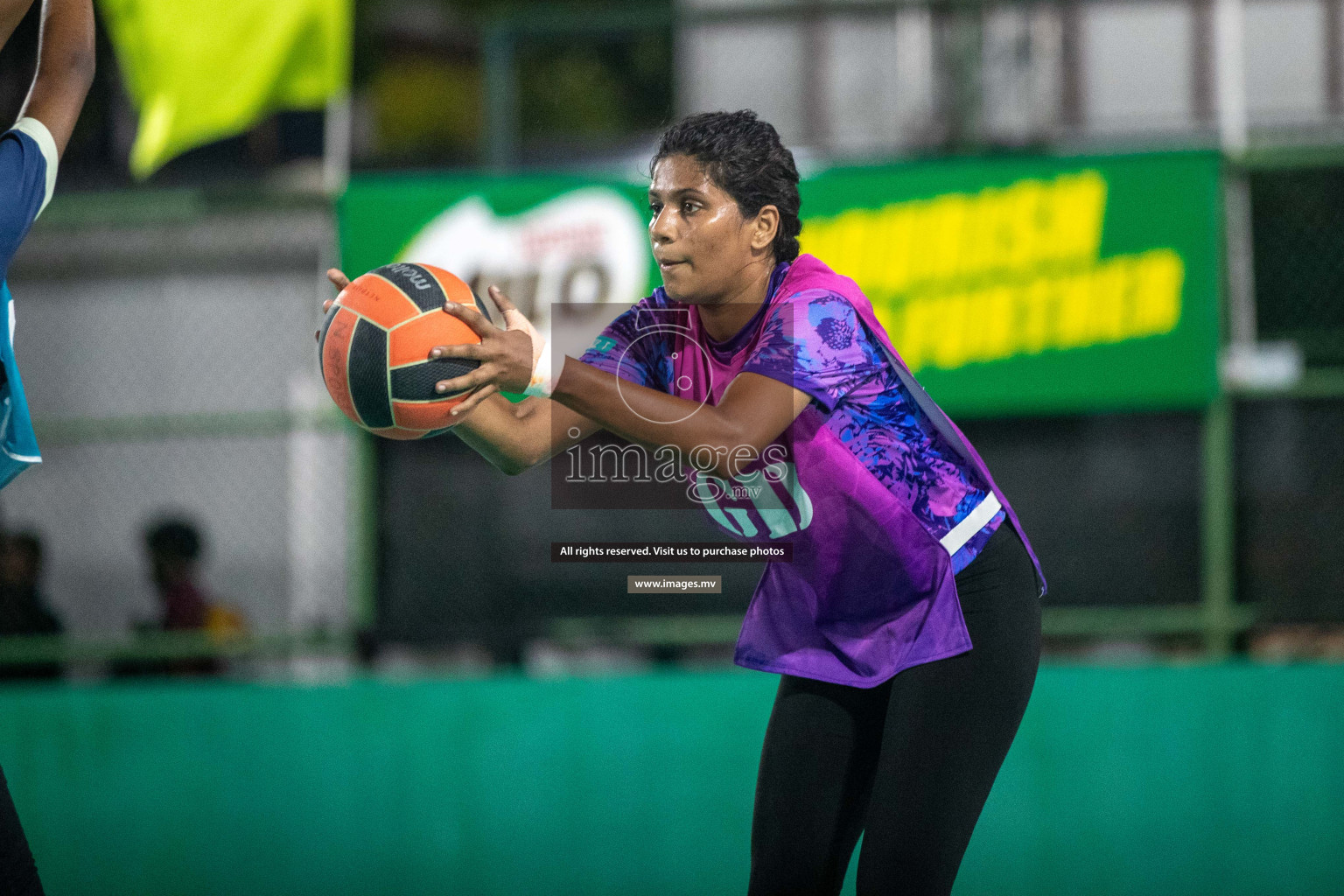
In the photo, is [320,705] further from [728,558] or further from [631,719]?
[728,558]

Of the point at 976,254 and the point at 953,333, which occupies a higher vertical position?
the point at 976,254

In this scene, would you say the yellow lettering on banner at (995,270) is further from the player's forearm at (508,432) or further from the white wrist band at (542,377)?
the white wrist band at (542,377)

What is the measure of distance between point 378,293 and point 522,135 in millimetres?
7161

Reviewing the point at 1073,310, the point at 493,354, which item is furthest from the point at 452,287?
the point at 1073,310

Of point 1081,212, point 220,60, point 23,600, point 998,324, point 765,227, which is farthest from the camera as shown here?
point 220,60

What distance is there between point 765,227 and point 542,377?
69 centimetres

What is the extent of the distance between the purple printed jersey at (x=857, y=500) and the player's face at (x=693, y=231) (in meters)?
0.14

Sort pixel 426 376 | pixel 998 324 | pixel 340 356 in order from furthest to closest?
pixel 998 324 < pixel 340 356 < pixel 426 376

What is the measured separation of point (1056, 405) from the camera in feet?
21.0

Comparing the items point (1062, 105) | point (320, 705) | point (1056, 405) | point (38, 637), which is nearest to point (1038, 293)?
point (1056, 405)

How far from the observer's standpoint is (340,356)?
2.89 metres

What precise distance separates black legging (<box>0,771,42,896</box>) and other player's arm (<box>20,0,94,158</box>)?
149 centimetres

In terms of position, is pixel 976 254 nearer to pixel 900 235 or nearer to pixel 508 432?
pixel 900 235

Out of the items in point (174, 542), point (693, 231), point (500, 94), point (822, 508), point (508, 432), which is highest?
point (500, 94)
